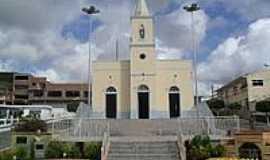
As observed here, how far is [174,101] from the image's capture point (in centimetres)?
3681

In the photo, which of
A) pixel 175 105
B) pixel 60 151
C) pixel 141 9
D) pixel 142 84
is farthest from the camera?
pixel 141 9

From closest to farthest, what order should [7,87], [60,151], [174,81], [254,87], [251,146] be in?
[251,146] < [60,151] < [174,81] < [254,87] < [7,87]

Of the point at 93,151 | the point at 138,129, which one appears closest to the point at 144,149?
the point at 93,151

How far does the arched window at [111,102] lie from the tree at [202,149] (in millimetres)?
18086

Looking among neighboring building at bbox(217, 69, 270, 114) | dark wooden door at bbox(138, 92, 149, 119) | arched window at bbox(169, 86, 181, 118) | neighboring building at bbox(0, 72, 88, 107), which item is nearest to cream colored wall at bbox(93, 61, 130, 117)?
dark wooden door at bbox(138, 92, 149, 119)

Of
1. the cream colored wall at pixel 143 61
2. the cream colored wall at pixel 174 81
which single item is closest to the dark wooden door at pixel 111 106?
the cream colored wall at pixel 143 61

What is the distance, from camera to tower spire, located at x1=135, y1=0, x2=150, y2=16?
3825cm

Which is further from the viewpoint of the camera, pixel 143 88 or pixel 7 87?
pixel 7 87

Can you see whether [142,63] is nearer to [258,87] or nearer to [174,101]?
[174,101]

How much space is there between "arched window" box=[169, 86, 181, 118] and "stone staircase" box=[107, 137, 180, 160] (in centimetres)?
1565

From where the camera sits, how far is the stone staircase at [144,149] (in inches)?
727

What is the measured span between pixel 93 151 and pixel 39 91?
6024 centimetres

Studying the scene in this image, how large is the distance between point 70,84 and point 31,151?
2337 inches

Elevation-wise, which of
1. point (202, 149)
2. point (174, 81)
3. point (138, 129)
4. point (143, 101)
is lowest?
point (202, 149)
